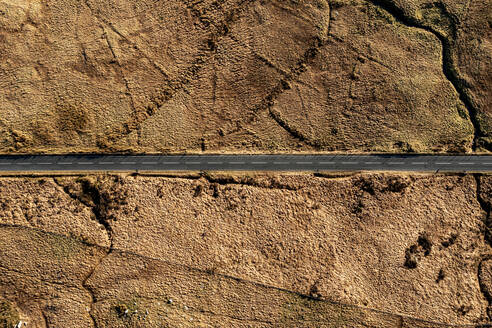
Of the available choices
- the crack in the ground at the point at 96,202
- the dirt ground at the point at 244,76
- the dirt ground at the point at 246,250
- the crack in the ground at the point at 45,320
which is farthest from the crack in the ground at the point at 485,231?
the crack in the ground at the point at 45,320

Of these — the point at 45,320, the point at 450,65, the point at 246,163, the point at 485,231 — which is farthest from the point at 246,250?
the point at 450,65

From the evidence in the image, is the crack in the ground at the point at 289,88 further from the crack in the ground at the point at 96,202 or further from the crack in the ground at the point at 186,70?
the crack in the ground at the point at 96,202

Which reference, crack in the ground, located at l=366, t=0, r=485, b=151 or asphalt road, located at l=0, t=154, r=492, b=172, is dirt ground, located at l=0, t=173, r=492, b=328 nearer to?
asphalt road, located at l=0, t=154, r=492, b=172

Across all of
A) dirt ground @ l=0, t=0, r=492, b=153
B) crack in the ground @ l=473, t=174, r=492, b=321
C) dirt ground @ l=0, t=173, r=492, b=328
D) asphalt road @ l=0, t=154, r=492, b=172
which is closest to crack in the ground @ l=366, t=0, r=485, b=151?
dirt ground @ l=0, t=0, r=492, b=153

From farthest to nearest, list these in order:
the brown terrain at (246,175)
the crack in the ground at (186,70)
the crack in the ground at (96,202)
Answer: the crack in the ground at (186,70)
the crack in the ground at (96,202)
the brown terrain at (246,175)

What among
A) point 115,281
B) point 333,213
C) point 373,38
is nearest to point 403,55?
point 373,38

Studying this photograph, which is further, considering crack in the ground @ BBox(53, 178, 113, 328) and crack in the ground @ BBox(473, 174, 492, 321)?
crack in the ground @ BBox(473, 174, 492, 321)
